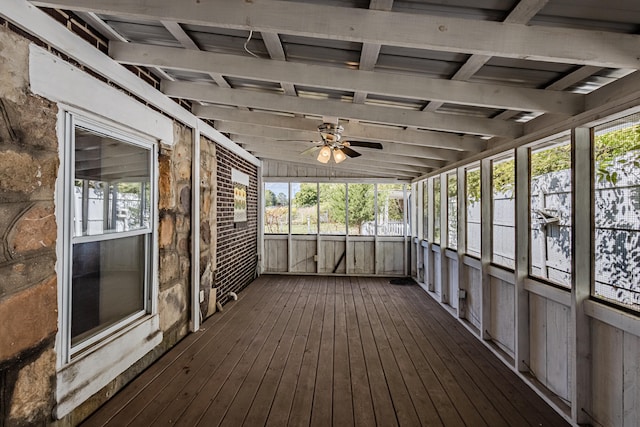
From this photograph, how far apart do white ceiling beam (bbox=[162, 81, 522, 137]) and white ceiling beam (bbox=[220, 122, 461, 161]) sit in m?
1.25

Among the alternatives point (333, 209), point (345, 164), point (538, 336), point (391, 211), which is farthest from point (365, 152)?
point (538, 336)

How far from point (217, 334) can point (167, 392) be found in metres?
1.20

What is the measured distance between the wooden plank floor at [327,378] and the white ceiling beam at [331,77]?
2323mm

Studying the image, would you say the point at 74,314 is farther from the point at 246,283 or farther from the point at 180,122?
the point at 246,283

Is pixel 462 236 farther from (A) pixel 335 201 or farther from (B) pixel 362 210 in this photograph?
(A) pixel 335 201

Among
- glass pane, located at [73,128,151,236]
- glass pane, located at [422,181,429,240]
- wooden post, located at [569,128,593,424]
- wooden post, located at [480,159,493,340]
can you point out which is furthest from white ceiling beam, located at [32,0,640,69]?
glass pane, located at [422,181,429,240]

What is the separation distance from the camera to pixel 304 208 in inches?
299

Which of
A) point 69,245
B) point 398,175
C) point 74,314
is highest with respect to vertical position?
point 398,175

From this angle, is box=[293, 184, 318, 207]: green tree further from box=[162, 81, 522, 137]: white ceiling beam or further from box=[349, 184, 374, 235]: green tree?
box=[162, 81, 522, 137]: white ceiling beam

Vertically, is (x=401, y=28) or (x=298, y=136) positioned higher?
(x=298, y=136)

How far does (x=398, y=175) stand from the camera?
7172mm

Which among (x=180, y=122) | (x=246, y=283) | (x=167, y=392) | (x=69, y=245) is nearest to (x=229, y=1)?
(x=69, y=245)

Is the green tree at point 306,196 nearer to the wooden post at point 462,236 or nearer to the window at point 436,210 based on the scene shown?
the window at point 436,210

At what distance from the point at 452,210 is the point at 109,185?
447 cm
